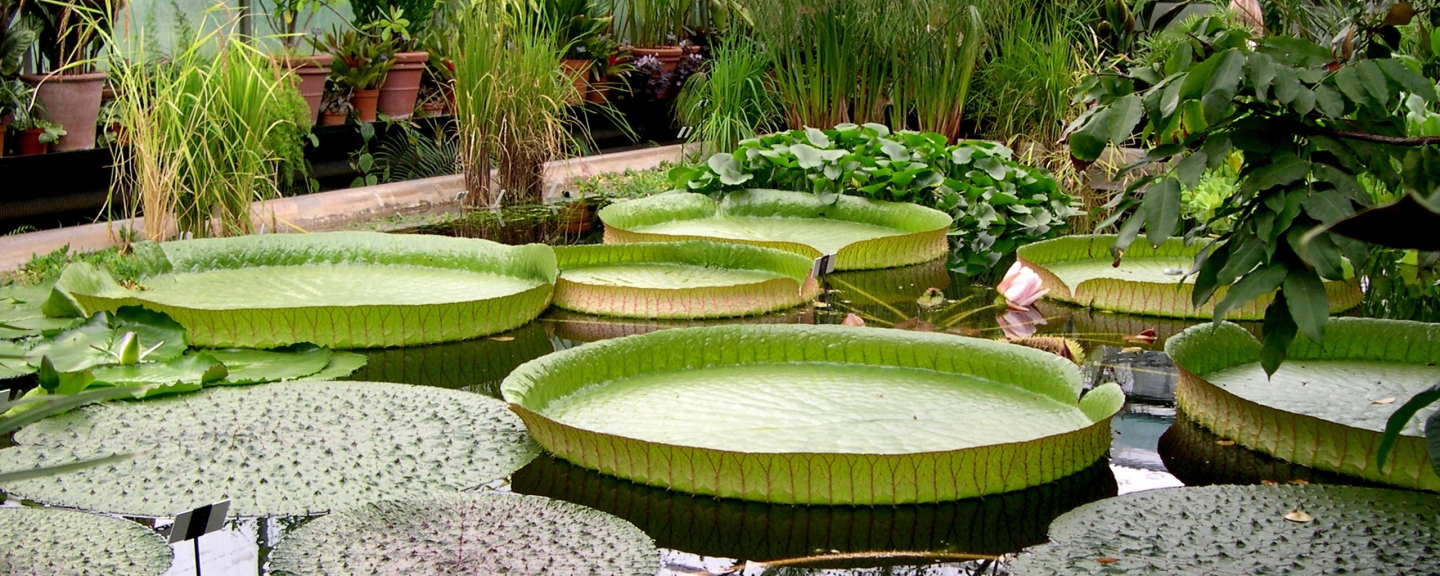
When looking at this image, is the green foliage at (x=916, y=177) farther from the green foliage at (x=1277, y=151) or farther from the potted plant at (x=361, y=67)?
the green foliage at (x=1277, y=151)

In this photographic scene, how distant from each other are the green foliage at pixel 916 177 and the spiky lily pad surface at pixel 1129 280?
0.51 metres

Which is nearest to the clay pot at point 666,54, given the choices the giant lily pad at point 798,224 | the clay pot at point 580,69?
the clay pot at point 580,69

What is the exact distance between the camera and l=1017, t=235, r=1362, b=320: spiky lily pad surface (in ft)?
13.1

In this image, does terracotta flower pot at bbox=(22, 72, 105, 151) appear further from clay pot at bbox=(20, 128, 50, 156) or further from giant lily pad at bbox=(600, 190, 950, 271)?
giant lily pad at bbox=(600, 190, 950, 271)

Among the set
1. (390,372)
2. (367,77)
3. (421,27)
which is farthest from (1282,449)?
(421,27)

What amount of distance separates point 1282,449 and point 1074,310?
4.89 ft

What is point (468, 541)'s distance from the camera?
2156 millimetres

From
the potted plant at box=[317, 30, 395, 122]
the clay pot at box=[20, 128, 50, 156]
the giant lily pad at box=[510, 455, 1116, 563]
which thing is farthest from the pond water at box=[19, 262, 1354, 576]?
the potted plant at box=[317, 30, 395, 122]

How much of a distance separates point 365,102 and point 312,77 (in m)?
0.49

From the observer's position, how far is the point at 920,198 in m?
5.64

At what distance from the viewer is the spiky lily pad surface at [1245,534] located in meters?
2.05

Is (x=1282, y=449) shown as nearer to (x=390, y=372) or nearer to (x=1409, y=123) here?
(x=1409, y=123)

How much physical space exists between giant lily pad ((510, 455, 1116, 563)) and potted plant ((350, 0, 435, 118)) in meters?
5.10

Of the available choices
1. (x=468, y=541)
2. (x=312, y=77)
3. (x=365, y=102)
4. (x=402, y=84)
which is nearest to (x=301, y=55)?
(x=312, y=77)
